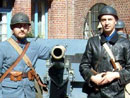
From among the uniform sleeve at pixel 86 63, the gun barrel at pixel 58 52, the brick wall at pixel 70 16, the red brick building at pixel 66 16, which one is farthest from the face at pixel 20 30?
the brick wall at pixel 70 16

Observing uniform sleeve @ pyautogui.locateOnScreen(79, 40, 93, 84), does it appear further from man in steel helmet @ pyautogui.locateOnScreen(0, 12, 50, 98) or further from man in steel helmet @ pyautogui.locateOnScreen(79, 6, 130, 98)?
man in steel helmet @ pyautogui.locateOnScreen(0, 12, 50, 98)

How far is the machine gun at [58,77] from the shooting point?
5.28 meters

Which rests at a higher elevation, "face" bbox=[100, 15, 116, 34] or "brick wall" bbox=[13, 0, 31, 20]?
"face" bbox=[100, 15, 116, 34]

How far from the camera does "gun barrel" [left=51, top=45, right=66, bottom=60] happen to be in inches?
201

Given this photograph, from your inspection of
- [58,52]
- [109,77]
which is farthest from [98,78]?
[58,52]

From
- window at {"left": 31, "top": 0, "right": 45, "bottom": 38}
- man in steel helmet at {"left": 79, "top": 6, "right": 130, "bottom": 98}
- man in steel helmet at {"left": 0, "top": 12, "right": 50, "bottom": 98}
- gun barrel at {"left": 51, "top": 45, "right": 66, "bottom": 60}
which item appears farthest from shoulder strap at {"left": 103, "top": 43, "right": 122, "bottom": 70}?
window at {"left": 31, "top": 0, "right": 45, "bottom": 38}

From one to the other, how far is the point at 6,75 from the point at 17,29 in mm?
576

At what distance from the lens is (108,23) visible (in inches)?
176

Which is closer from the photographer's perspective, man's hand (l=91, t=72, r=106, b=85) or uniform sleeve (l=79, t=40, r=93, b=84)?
man's hand (l=91, t=72, r=106, b=85)

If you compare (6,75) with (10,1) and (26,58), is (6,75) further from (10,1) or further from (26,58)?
(10,1)

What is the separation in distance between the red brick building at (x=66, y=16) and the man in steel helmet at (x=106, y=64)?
9.00 m

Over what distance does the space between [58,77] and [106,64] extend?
1153 mm

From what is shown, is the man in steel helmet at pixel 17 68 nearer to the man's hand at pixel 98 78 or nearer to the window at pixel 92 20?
the man's hand at pixel 98 78

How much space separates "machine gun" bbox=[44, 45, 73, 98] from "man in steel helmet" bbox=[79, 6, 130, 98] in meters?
0.70
